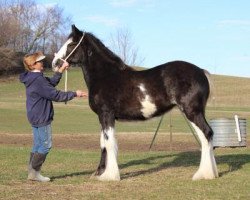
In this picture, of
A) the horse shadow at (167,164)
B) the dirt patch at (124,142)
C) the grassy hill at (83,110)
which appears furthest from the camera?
the grassy hill at (83,110)

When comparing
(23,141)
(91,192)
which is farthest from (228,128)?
(91,192)

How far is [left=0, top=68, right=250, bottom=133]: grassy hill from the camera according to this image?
30423mm

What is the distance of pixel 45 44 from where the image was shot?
106 metres

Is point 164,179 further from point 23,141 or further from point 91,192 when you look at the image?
point 23,141

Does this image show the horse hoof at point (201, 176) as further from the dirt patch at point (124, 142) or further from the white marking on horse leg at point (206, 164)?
the dirt patch at point (124, 142)

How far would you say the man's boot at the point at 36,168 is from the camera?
9193 millimetres

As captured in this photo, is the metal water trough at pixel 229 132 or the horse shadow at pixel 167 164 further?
the metal water trough at pixel 229 132

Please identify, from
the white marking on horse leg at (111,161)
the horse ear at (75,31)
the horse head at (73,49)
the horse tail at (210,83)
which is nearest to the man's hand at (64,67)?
the horse head at (73,49)

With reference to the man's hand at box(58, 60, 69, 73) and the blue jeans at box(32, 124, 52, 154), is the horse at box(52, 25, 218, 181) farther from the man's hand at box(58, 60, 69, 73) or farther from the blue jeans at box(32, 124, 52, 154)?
the blue jeans at box(32, 124, 52, 154)

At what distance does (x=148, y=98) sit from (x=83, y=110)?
3659 centimetres

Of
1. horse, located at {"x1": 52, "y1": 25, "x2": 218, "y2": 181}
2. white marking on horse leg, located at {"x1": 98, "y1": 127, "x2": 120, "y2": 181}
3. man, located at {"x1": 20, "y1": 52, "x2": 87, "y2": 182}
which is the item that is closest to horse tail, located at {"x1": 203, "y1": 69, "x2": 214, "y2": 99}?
horse, located at {"x1": 52, "y1": 25, "x2": 218, "y2": 181}

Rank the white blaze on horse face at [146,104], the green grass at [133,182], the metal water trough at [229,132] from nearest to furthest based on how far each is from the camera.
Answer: the green grass at [133,182] < the white blaze on horse face at [146,104] < the metal water trough at [229,132]

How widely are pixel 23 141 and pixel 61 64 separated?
494 inches

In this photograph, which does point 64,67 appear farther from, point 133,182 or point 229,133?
point 229,133
